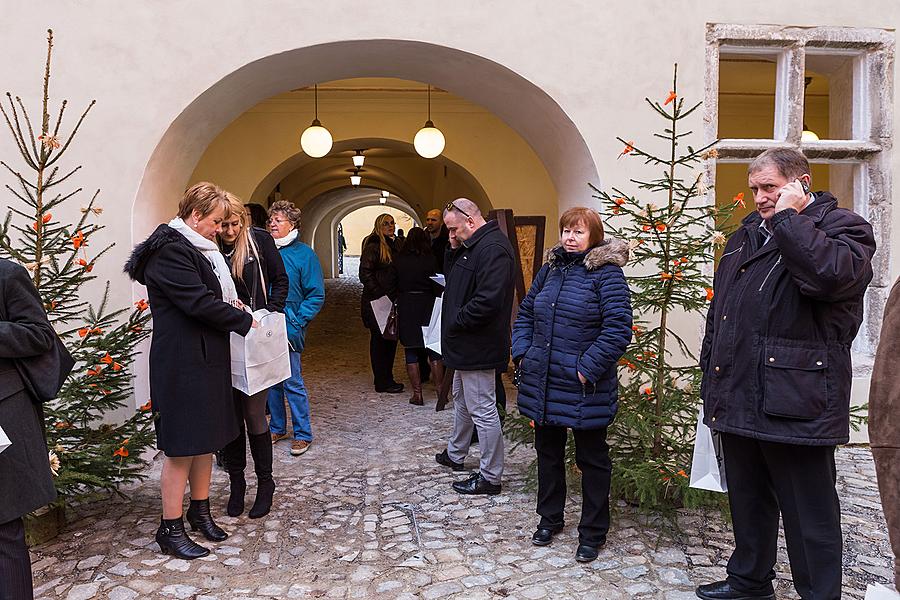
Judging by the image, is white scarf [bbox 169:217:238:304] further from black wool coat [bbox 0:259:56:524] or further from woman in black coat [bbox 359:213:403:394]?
woman in black coat [bbox 359:213:403:394]

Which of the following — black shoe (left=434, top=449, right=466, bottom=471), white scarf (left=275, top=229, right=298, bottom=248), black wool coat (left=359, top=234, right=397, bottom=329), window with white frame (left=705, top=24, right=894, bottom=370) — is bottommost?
black shoe (left=434, top=449, right=466, bottom=471)

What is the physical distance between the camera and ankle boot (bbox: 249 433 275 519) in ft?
13.5

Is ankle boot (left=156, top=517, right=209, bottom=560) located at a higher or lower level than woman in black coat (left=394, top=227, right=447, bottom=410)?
lower

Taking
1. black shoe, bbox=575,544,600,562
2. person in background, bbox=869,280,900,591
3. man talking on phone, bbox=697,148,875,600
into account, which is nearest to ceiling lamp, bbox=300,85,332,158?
black shoe, bbox=575,544,600,562

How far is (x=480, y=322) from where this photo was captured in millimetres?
4312

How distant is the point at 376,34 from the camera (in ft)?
16.4

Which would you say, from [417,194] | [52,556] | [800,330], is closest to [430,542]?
[52,556]

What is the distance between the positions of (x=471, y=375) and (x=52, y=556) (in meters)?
2.32

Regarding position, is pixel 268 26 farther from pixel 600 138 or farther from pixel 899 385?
pixel 899 385

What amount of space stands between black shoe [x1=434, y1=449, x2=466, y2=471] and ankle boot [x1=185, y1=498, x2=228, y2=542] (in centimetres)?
167

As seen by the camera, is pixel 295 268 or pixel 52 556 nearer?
pixel 52 556

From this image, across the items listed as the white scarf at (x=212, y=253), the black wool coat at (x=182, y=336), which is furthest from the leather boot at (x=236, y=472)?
the white scarf at (x=212, y=253)

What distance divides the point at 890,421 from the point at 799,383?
3.74 feet

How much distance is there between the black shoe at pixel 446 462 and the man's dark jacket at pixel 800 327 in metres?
2.43
